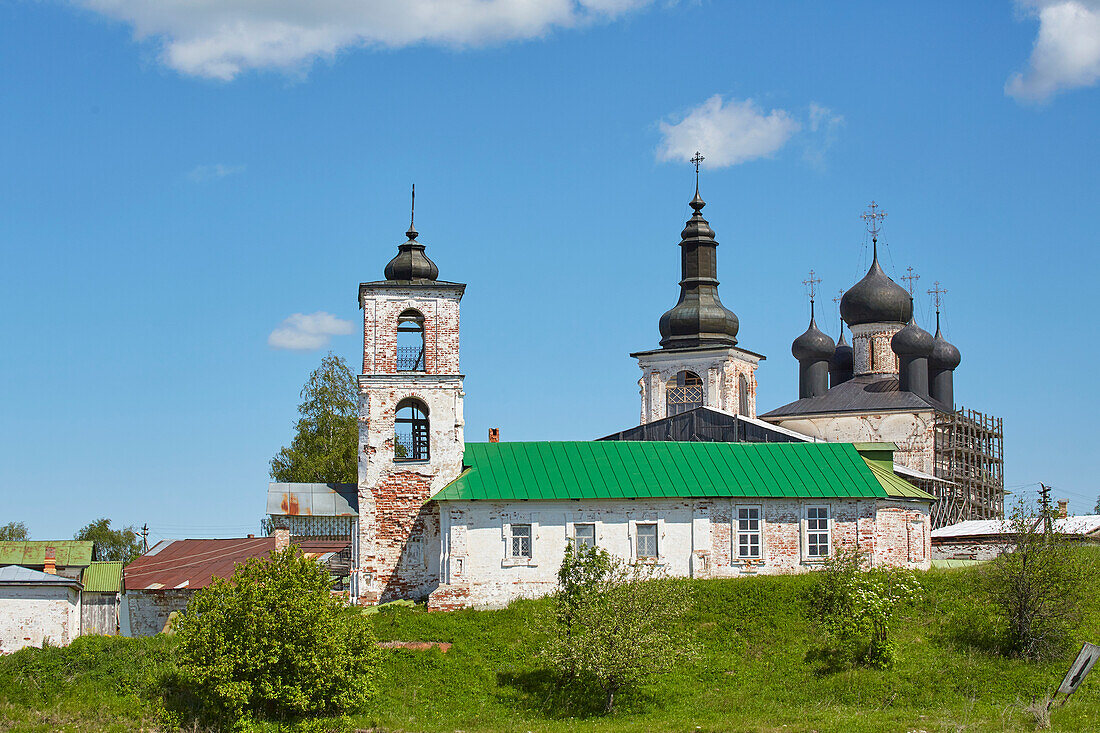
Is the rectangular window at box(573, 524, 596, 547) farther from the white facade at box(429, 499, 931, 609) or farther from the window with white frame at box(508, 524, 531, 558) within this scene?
the window with white frame at box(508, 524, 531, 558)

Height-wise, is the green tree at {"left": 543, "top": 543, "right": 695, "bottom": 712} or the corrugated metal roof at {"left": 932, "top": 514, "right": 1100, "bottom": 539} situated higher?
the corrugated metal roof at {"left": 932, "top": 514, "right": 1100, "bottom": 539}

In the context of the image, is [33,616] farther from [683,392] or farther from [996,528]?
[996,528]

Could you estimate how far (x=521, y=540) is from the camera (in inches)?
1156

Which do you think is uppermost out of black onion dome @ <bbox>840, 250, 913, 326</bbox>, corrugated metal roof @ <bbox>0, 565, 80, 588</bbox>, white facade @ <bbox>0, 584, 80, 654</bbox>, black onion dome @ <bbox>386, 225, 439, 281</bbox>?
black onion dome @ <bbox>840, 250, 913, 326</bbox>

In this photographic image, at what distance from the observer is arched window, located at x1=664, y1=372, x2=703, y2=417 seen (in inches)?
1698

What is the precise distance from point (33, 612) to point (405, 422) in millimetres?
8917

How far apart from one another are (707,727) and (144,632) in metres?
21.2

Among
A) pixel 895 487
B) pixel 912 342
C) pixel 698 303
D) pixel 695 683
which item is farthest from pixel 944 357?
pixel 695 683

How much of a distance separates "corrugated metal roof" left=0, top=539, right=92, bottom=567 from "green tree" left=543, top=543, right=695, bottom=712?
19396 millimetres

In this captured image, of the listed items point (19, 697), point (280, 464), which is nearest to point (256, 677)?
point (19, 697)

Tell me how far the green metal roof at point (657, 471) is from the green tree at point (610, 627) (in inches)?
146

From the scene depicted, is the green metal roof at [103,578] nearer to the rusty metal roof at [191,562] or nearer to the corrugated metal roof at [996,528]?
the rusty metal roof at [191,562]

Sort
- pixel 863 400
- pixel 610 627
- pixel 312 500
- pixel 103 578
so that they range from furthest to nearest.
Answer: pixel 863 400 < pixel 103 578 < pixel 312 500 < pixel 610 627

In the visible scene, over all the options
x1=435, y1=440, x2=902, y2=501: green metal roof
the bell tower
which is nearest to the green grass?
x1=435, y1=440, x2=902, y2=501: green metal roof
